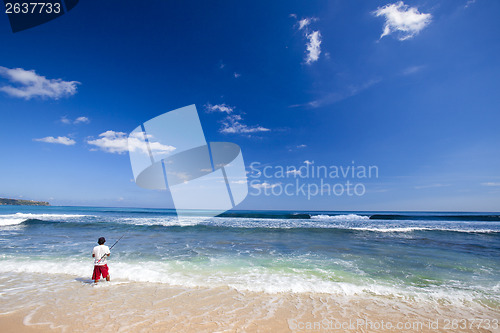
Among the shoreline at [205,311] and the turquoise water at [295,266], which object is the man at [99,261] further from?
the turquoise water at [295,266]

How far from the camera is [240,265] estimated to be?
7773 millimetres

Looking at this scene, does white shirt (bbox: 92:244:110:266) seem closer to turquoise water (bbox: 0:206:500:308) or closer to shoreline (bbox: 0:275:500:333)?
shoreline (bbox: 0:275:500:333)

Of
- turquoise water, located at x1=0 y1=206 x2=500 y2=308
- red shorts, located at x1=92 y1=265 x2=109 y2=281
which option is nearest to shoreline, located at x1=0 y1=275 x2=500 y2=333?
red shorts, located at x1=92 y1=265 x2=109 y2=281

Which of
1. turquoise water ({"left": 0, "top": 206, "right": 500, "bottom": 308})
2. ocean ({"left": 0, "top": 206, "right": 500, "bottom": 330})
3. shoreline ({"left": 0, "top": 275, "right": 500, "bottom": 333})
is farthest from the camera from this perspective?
turquoise water ({"left": 0, "top": 206, "right": 500, "bottom": 308})

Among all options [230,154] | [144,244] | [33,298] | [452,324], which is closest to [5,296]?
[33,298]

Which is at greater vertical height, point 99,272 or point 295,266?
point 99,272

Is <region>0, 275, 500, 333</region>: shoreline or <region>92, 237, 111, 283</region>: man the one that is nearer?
<region>0, 275, 500, 333</region>: shoreline

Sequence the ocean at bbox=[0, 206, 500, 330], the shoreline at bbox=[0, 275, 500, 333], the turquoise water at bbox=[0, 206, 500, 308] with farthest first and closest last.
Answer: the turquoise water at bbox=[0, 206, 500, 308] → the ocean at bbox=[0, 206, 500, 330] → the shoreline at bbox=[0, 275, 500, 333]

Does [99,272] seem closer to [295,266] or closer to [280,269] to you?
[280,269]

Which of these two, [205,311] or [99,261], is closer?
[205,311]

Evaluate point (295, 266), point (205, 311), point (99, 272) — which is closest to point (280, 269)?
point (295, 266)

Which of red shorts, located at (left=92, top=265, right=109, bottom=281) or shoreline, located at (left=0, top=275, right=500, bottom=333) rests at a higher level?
red shorts, located at (left=92, top=265, right=109, bottom=281)

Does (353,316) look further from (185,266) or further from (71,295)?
(71,295)

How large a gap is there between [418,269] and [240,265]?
246 inches
